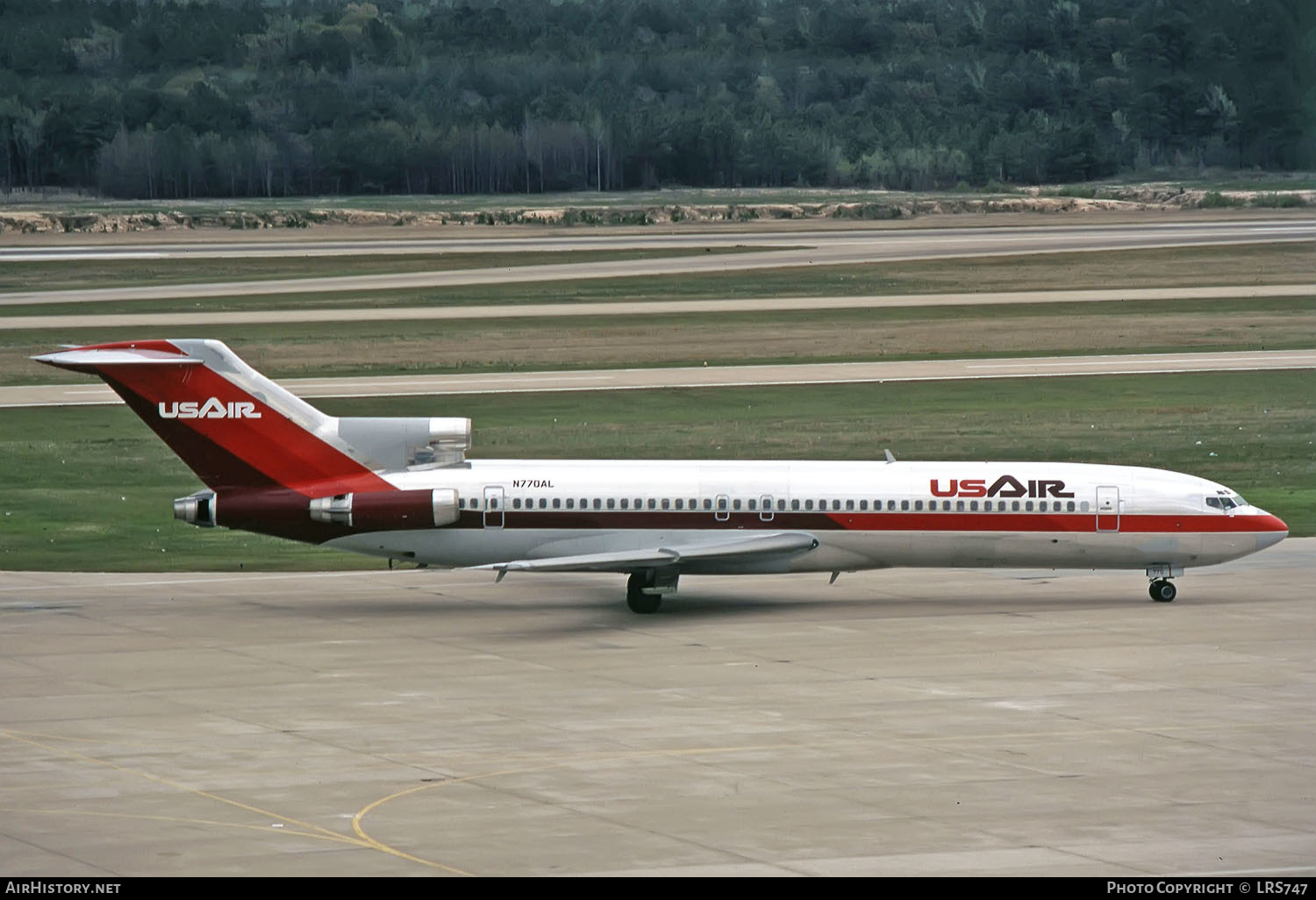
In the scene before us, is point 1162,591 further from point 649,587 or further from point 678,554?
point 649,587

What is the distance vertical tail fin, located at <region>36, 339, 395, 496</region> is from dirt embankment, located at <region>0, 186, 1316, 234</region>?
107 metres

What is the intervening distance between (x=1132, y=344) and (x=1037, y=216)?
219 feet

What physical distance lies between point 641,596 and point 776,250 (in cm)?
8292

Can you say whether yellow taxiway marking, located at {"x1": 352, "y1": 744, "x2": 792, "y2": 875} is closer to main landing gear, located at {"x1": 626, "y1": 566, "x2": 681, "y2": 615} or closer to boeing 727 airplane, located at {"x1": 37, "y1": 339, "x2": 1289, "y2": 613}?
boeing 727 airplane, located at {"x1": 37, "y1": 339, "x2": 1289, "y2": 613}

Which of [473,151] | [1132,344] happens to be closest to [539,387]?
[1132,344]

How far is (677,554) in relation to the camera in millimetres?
40875

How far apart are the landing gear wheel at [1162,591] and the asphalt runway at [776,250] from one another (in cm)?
6782

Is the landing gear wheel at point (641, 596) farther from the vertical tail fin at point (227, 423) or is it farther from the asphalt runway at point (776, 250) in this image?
the asphalt runway at point (776, 250)

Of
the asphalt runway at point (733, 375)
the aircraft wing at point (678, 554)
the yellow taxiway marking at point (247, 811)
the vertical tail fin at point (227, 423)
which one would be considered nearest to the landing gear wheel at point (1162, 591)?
the aircraft wing at point (678, 554)

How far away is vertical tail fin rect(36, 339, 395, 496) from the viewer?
135ft

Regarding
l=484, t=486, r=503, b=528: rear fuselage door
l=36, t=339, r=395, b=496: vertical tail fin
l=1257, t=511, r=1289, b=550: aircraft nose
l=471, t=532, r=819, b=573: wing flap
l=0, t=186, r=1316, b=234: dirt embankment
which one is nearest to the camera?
l=471, t=532, r=819, b=573: wing flap

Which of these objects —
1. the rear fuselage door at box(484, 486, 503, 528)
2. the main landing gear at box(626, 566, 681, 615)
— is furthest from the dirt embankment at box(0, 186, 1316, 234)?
the rear fuselage door at box(484, 486, 503, 528)

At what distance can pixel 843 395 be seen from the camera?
74375 mm

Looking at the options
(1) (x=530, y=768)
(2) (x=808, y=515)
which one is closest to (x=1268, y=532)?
(2) (x=808, y=515)
